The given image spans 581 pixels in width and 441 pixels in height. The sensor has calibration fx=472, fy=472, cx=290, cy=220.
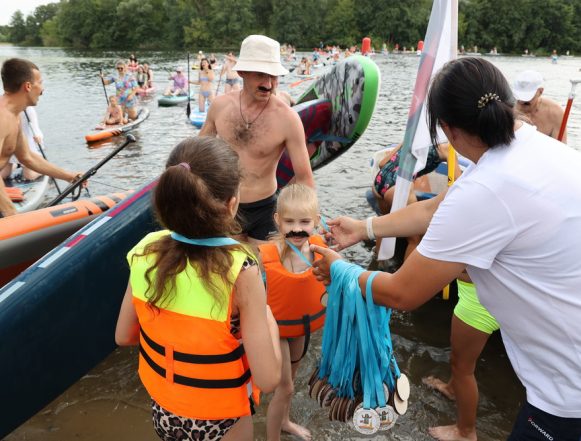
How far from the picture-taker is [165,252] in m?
1.54

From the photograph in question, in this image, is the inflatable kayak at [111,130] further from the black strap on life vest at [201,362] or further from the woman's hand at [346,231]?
the black strap on life vest at [201,362]

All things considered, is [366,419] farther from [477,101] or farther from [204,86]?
[204,86]

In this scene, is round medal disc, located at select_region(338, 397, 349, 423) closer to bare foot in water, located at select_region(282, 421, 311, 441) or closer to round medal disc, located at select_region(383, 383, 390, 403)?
round medal disc, located at select_region(383, 383, 390, 403)

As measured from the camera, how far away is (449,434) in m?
2.76

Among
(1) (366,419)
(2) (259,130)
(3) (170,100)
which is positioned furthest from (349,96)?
(3) (170,100)

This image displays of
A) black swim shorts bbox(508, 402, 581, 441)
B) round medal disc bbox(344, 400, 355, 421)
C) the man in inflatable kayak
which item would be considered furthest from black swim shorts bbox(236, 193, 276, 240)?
the man in inflatable kayak

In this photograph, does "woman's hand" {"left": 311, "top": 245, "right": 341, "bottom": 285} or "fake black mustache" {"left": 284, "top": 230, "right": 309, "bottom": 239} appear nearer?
"woman's hand" {"left": 311, "top": 245, "right": 341, "bottom": 285}

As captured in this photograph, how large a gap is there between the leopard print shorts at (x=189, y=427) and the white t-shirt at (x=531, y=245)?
36.8 inches

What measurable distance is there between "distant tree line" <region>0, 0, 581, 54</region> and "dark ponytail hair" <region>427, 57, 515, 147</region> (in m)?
68.7

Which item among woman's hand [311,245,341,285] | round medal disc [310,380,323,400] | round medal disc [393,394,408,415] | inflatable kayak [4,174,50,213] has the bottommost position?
inflatable kayak [4,174,50,213]

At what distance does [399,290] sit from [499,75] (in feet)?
2.48

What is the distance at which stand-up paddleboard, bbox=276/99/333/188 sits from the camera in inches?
182

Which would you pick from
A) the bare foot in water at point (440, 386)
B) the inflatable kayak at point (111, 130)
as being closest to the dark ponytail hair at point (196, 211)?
the bare foot in water at point (440, 386)

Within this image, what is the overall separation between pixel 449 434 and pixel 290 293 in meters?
1.36
